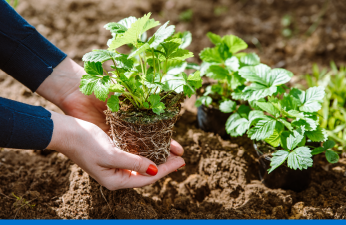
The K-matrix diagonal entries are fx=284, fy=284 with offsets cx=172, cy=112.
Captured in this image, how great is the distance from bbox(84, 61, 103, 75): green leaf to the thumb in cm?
35

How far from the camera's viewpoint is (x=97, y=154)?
4.04 feet

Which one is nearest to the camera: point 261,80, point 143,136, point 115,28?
point 115,28

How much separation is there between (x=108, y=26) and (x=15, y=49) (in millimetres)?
581

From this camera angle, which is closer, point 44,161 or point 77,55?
point 44,161

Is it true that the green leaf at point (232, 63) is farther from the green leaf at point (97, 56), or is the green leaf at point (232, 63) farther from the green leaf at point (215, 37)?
the green leaf at point (97, 56)

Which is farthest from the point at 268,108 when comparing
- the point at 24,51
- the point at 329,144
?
the point at 24,51

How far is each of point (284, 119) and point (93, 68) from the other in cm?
88

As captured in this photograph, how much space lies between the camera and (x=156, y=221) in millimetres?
1219

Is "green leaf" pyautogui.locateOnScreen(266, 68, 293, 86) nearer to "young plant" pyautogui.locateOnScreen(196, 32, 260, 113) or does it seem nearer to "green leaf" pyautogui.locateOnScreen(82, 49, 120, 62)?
"young plant" pyautogui.locateOnScreen(196, 32, 260, 113)

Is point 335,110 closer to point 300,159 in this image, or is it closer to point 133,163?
point 300,159

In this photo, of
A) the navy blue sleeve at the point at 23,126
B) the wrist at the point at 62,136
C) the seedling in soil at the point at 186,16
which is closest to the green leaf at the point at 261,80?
the wrist at the point at 62,136

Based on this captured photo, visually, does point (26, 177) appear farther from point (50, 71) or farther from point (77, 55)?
point (77, 55)

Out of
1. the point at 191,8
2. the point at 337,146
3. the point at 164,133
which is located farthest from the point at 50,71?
the point at 191,8

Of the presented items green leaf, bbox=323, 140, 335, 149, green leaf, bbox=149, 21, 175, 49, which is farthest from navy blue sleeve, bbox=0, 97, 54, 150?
green leaf, bbox=323, 140, 335, 149
